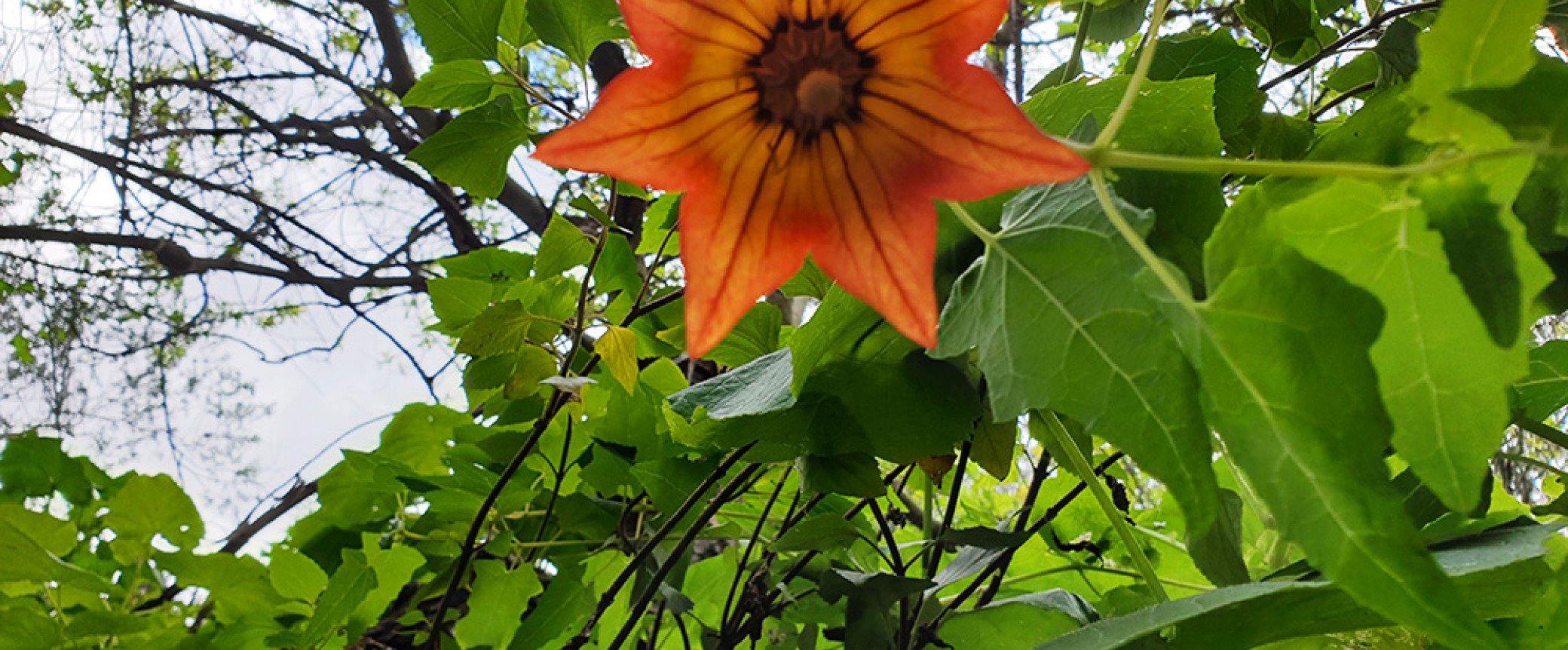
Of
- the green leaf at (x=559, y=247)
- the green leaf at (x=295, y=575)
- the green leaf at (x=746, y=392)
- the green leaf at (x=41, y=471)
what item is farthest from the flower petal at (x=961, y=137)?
the green leaf at (x=41, y=471)

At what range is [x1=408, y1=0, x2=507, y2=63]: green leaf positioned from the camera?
1.47 ft

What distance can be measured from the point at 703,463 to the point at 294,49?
1943 mm

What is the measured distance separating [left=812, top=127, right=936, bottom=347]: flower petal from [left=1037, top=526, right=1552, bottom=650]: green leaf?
111 millimetres

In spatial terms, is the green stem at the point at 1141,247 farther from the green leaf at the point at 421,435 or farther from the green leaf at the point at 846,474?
the green leaf at the point at 421,435

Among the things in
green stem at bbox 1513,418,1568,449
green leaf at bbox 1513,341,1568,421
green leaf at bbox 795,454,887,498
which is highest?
green leaf at bbox 795,454,887,498

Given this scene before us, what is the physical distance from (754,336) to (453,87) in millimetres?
203

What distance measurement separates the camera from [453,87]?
49cm

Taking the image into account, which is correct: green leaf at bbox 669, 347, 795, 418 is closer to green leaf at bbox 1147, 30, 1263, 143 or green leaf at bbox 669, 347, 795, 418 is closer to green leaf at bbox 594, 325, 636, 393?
green leaf at bbox 594, 325, 636, 393

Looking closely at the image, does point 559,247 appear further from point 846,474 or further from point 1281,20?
point 1281,20

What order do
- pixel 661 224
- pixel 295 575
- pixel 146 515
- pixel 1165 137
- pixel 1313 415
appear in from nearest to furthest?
pixel 1313 415 → pixel 1165 137 → pixel 661 224 → pixel 295 575 → pixel 146 515

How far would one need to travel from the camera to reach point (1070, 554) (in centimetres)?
75

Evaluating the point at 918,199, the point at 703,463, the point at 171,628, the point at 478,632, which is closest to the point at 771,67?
the point at 918,199

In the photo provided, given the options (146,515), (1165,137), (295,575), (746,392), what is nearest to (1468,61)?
(1165,137)

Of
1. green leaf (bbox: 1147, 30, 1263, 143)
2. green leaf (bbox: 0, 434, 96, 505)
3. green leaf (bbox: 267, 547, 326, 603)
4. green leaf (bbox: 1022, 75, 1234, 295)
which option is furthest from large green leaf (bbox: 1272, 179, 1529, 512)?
green leaf (bbox: 0, 434, 96, 505)
